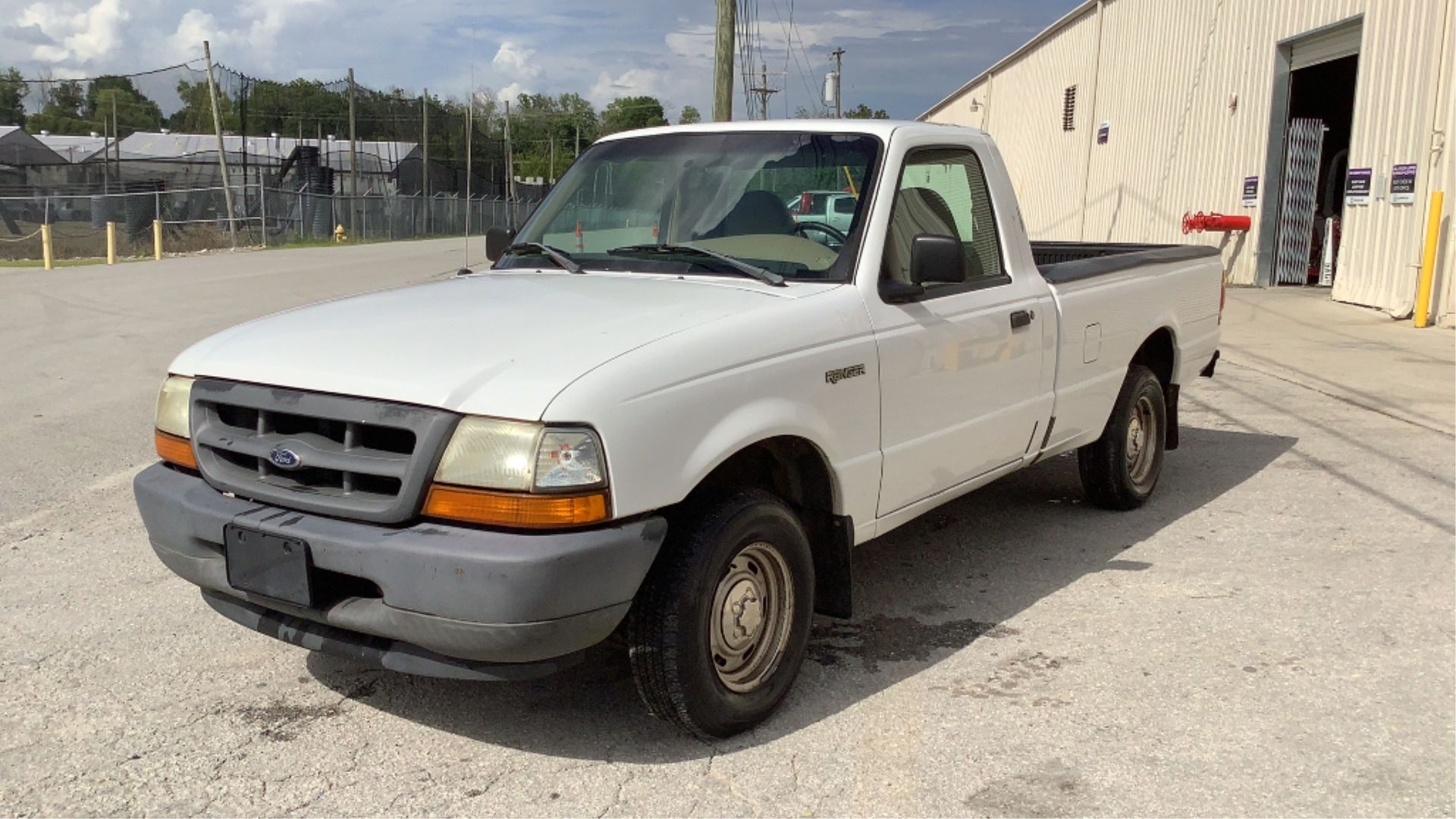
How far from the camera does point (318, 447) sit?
3.32 metres

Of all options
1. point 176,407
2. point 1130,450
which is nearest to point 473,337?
point 176,407

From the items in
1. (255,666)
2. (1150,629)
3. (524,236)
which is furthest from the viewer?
(524,236)

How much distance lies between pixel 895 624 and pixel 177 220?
1459 inches

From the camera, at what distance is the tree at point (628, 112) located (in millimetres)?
74106

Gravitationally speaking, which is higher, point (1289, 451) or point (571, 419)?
point (571, 419)

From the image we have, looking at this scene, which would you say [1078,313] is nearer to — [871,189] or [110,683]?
[871,189]

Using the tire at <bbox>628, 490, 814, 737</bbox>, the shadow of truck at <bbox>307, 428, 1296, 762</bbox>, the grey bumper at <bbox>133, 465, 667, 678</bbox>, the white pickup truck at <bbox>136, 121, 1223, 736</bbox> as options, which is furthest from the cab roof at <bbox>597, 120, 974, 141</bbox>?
the grey bumper at <bbox>133, 465, 667, 678</bbox>

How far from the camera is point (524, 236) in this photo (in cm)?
507

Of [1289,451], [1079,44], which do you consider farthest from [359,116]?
[1289,451]

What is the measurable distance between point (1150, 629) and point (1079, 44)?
27441 millimetres

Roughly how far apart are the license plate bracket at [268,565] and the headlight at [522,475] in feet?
1.44

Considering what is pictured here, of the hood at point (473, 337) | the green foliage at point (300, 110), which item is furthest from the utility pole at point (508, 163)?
the hood at point (473, 337)

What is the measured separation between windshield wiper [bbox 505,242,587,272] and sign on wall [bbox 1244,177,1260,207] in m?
16.9

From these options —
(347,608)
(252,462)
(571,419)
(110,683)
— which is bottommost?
(110,683)
